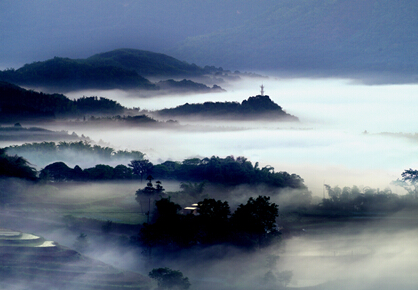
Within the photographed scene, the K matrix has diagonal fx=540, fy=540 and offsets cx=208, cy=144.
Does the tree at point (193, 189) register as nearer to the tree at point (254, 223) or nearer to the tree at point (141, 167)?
the tree at point (141, 167)

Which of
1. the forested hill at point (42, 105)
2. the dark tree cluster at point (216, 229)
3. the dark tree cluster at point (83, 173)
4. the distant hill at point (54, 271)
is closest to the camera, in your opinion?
the distant hill at point (54, 271)

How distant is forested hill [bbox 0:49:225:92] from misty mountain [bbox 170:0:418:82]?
1706 inches

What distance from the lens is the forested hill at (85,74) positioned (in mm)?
129125

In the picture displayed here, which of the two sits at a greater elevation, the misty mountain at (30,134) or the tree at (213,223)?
the misty mountain at (30,134)

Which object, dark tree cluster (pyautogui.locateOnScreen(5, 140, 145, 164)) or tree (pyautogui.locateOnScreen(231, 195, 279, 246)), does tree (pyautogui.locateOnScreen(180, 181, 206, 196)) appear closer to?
tree (pyautogui.locateOnScreen(231, 195, 279, 246))

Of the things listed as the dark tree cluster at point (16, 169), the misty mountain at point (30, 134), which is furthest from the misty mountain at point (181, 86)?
the dark tree cluster at point (16, 169)

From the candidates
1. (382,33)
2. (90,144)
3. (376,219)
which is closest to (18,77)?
(90,144)

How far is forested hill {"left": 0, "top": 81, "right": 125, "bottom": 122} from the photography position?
110938 millimetres

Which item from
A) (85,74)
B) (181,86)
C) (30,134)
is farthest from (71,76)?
(30,134)

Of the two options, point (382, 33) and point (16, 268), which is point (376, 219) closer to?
point (16, 268)

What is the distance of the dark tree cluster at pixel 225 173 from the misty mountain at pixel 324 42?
3552 inches

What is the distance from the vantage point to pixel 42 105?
11394 centimetres

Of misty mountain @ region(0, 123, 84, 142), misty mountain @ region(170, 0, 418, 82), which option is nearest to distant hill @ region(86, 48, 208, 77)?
misty mountain @ region(170, 0, 418, 82)

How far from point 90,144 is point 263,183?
3880 cm
